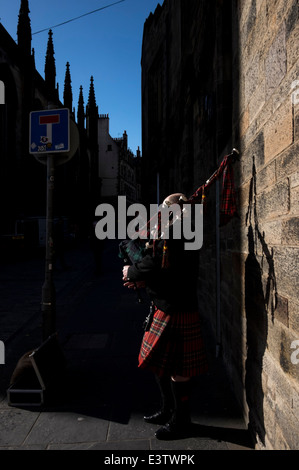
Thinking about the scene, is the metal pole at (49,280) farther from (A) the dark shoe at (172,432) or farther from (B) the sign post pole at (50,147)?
(A) the dark shoe at (172,432)

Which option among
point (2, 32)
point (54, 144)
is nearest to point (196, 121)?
point (54, 144)

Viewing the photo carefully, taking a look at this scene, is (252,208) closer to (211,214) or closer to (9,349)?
(211,214)

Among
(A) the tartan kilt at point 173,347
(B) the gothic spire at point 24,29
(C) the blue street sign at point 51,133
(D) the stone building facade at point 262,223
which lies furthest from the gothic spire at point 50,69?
(A) the tartan kilt at point 173,347

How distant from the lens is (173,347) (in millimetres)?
2740

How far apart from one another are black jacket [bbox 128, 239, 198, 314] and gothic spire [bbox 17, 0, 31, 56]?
2464cm

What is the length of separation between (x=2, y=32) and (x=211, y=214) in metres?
20.0

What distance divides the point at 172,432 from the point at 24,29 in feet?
87.8

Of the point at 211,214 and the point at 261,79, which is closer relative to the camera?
the point at 261,79

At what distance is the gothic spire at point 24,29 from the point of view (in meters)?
23.5

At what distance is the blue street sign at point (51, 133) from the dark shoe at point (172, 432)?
2812 mm

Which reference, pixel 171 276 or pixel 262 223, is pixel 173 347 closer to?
pixel 171 276

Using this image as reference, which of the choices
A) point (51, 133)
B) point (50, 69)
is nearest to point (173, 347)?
point (51, 133)
